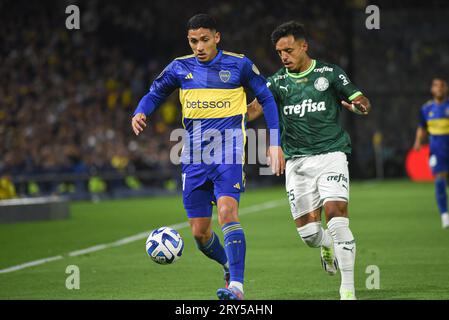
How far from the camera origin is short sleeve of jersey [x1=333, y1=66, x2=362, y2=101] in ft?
28.9

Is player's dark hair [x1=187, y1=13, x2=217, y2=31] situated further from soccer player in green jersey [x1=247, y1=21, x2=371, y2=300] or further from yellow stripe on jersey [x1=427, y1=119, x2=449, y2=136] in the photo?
yellow stripe on jersey [x1=427, y1=119, x2=449, y2=136]

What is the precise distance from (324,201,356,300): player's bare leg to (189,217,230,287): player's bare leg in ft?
3.68

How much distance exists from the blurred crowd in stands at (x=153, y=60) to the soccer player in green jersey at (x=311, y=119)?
20.7 metres

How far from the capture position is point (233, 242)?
27.0ft

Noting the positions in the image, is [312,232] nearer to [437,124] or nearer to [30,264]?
[30,264]

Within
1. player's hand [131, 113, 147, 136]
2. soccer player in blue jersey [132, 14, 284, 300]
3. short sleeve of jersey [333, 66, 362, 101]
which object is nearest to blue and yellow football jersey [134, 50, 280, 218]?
soccer player in blue jersey [132, 14, 284, 300]

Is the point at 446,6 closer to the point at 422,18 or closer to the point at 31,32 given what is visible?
the point at 422,18

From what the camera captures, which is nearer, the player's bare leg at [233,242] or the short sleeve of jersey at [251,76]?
the player's bare leg at [233,242]

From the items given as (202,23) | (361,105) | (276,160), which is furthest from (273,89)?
(276,160)

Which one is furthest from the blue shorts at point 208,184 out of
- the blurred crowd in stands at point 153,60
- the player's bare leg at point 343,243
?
the blurred crowd in stands at point 153,60

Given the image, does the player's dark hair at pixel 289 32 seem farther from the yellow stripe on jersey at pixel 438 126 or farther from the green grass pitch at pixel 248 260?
the yellow stripe on jersey at pixel 438 126

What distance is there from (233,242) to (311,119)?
1526 mm

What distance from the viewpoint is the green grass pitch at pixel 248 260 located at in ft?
29.9
